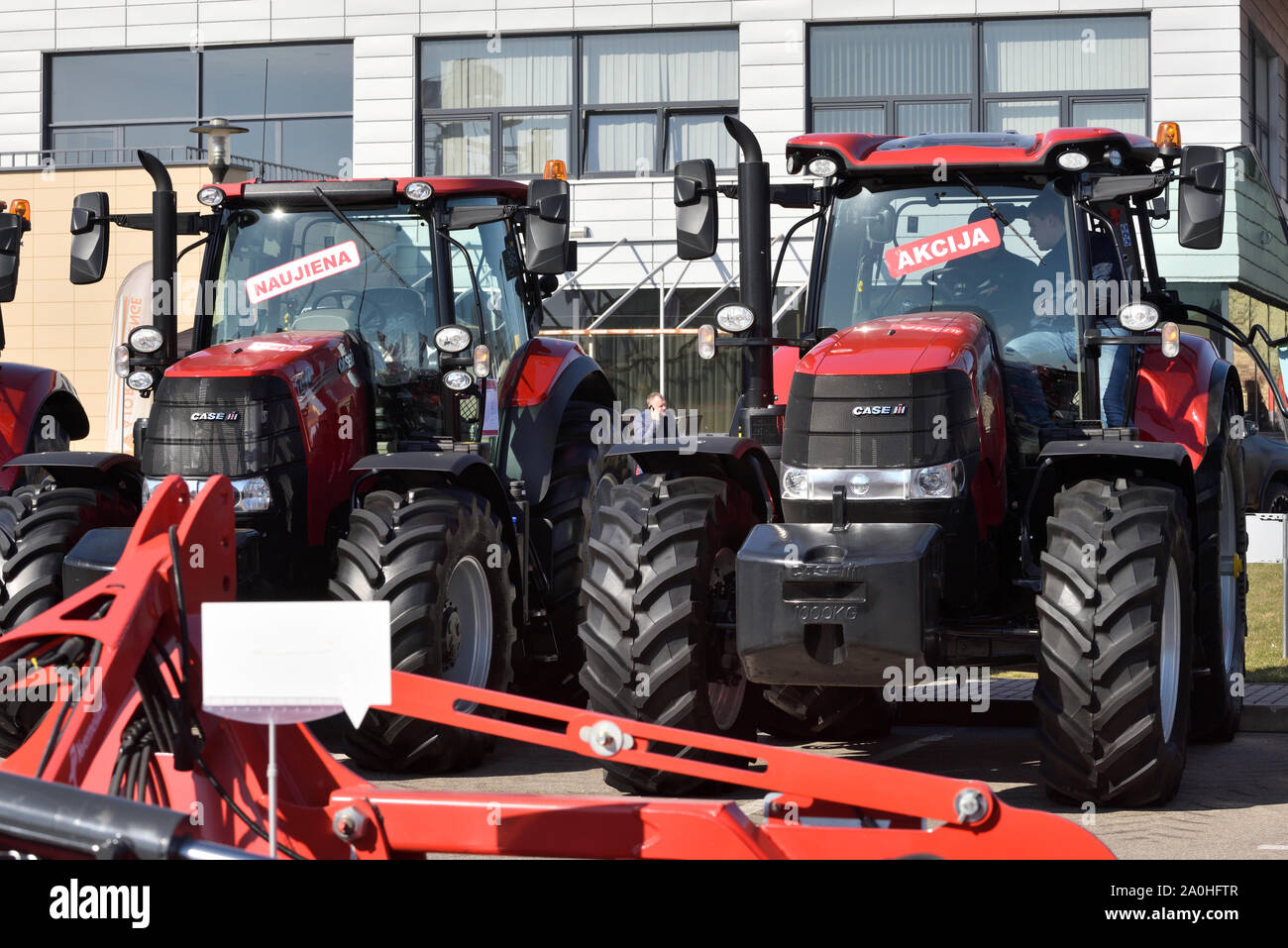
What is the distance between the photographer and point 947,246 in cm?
752

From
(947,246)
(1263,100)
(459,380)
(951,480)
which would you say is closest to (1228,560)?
(947,246)

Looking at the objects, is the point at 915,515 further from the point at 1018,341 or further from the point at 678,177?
the point at 678,177

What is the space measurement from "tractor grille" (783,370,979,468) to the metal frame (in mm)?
2301

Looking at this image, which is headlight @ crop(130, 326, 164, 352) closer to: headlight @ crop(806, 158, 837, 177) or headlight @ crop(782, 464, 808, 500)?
headlight @ crop(806, 158, 837, 177)

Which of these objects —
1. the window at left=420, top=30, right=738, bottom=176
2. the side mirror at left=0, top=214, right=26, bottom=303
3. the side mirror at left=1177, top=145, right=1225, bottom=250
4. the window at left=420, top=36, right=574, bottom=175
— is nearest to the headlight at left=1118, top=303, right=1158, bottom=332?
the side mirror at left=1177, top=145, right=1225, bottom=250

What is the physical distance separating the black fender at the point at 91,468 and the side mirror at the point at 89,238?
3.15 ft

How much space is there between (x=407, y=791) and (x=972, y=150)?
14.1ft

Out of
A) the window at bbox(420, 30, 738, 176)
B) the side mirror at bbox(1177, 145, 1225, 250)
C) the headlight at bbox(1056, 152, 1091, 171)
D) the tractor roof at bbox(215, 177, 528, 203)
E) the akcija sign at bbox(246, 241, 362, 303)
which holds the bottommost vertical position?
the akcija sign at bbox(246, 241, 362, 303)

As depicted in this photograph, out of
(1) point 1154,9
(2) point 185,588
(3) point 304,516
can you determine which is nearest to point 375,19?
(1) point 1154,9

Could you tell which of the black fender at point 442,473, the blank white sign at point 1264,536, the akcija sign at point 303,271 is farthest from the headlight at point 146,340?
the blank white sign at point 1264,536

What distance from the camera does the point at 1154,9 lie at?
2178cm

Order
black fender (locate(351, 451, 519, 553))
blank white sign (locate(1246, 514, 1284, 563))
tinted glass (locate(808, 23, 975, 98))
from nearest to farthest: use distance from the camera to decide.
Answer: black fender (locate(351, 451, 519, 553))
blank white sign (locate(1246, 514, 1284, 563))
tinted glass (locate(808, 23, 975, 98))

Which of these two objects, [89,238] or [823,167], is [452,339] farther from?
[89,238]

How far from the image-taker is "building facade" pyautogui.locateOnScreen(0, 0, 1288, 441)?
2202 cm
